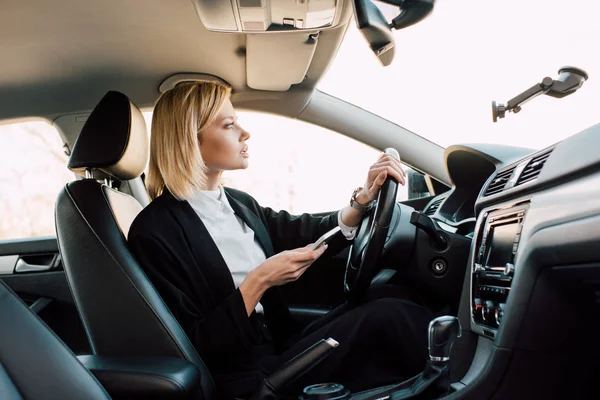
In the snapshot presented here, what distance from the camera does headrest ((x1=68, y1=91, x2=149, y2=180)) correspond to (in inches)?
56.3

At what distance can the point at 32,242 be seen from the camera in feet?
8.01

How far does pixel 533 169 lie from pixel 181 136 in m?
0.94

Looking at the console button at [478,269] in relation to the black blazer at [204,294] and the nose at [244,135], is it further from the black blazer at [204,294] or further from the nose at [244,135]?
the nose at [244,135]

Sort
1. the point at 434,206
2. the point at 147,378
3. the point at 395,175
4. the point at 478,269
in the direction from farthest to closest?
the point at 434,206, the point at 395,175, the point at 478,269, the point at 147,378

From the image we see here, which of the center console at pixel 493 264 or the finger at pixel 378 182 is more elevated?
the finger at pixel 378 182

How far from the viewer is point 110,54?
180 centimetres

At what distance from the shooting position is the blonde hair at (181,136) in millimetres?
1609

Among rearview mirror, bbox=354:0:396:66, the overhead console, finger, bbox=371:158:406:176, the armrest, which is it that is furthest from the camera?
the overhead console

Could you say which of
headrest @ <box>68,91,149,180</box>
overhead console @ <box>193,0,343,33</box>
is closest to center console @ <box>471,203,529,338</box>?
overhead console @ <box>193,0,343,33</box>

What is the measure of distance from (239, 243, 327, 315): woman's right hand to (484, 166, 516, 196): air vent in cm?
41

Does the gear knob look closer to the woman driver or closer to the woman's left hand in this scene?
the woman driver

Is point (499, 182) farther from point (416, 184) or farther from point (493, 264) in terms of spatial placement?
point (416, 184)

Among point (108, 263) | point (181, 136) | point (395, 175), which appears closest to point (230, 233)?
point (181, 136)

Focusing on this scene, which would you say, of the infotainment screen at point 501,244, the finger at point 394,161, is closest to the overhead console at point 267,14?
the finger at point 394,161
